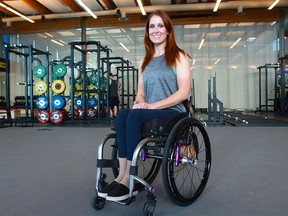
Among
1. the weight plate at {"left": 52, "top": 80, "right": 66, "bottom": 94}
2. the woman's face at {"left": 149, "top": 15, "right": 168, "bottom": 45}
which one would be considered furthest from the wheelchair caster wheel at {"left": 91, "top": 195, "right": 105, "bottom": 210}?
the weight plate at {"left": 52, "top": 80, "right": 66, "bottom": 94}

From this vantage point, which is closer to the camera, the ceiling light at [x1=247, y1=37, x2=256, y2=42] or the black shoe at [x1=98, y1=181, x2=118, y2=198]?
the black shoe at [x1=98, y1=181, x2=118, y2=198]

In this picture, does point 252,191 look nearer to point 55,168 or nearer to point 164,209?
point 164,209

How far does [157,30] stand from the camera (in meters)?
1.33

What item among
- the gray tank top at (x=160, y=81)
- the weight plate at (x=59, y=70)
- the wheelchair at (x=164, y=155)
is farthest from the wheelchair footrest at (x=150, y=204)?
the weight plate at (x=59, y=70)

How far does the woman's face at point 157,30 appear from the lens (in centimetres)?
132

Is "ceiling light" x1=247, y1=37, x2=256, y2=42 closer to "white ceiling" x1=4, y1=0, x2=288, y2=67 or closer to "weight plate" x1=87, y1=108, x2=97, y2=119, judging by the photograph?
"white ceiling" x1=4, y1=0, x2=288, y2=67

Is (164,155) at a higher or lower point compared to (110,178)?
higher

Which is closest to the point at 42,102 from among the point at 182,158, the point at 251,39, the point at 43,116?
the point at 43,116

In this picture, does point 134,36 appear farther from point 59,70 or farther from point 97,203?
point 97,203

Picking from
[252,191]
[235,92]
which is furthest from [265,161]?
[235,92]

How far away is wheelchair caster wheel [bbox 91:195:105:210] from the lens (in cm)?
120

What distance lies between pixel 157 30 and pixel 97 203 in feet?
2.60

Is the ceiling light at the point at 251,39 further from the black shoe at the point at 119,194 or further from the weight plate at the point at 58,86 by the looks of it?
the black shoe at the point at 119,194

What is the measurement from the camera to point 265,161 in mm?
2082
